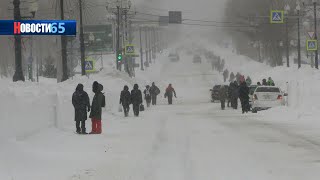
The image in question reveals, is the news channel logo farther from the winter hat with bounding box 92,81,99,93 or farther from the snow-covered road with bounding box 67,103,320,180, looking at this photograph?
the snow-covered road with bounding box 67,103,320,180

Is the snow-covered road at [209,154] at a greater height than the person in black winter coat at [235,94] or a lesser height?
lesser

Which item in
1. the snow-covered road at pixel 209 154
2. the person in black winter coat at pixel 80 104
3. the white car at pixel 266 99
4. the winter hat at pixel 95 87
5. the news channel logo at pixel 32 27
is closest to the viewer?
the snow-covered road at pixel 209 154

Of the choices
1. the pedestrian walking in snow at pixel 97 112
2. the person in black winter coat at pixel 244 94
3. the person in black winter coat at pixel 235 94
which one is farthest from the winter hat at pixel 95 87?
the person in black winter coat at pixel 235 94

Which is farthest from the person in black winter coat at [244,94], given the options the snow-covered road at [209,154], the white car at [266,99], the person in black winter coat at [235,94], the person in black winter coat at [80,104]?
the person in black winter coat at [80,104]

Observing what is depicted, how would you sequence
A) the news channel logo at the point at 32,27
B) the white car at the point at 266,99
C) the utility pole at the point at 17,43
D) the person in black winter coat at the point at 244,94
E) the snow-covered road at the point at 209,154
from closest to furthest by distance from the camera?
the snow-covered road at the point at 209,154, the news channel logo at the point at 32,27, the utility pole at the point at 17,43, the person in black winter coat at the point at 244,94, the white car at the point at 266,99

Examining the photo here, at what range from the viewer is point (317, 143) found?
17.6 m

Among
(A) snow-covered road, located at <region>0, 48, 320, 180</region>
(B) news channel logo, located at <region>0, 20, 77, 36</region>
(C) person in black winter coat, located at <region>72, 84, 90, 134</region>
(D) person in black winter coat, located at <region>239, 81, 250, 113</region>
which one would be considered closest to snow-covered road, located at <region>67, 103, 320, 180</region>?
(A) snow-covered road, located at <region>0, 48, 320, 180</region>

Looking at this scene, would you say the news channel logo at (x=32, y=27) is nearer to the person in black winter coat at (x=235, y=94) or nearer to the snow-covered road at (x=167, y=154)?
the snow-covered road at (x=167, y=154)

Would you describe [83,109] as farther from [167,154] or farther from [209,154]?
[209,154]

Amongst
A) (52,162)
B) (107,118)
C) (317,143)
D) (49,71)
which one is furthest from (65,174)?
(49,71)

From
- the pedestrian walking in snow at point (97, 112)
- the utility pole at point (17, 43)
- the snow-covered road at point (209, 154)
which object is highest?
the utility pole at point (17, 43)

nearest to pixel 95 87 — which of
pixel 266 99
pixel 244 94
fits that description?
pixel 244 94

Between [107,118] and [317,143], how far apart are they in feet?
53.2

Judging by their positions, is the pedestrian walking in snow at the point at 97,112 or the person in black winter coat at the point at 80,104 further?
the pedestrian walking in snow at the point at 97,112
